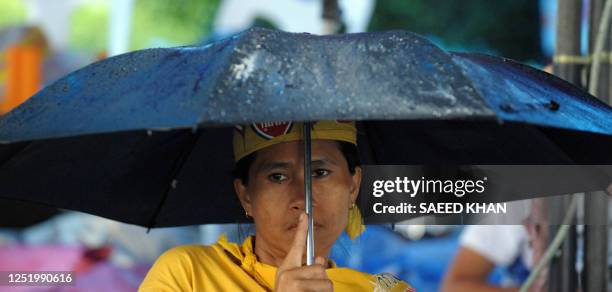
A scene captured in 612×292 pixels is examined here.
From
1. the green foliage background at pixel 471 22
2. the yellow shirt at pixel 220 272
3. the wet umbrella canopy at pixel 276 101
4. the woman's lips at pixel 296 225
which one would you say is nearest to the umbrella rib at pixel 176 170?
the wet umbrella canopy at pixel 276 101

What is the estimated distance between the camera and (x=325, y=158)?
273 cm

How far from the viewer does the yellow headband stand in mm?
2666

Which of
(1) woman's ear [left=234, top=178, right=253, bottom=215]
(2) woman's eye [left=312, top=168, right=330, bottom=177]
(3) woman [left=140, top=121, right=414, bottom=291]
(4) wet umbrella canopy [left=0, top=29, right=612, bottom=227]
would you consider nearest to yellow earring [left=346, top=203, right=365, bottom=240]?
(3) woman [left=140, top=121, right=414, bottom=291]

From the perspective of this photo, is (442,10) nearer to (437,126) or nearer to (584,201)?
(584,201)

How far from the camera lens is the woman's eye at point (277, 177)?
8.82 ft

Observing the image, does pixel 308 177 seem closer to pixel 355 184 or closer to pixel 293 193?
pixel 293 193

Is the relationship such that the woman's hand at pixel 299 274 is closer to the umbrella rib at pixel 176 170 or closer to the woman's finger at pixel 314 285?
the woman's finger at pixel 314 285

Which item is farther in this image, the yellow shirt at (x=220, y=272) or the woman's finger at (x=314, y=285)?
the yellow shirt at (x=220, y=272)

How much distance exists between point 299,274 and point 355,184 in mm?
596

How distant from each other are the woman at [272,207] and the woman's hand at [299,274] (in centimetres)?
16

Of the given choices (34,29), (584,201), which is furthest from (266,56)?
(34,29)

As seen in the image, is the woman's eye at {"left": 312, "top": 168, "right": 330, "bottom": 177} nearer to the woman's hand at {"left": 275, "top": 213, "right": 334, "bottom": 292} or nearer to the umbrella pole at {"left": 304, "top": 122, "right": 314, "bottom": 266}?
the umbrella pole at {"left": 304, "top": 122, "right": 314, "bottom": 266}

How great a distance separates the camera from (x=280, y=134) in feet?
8.77

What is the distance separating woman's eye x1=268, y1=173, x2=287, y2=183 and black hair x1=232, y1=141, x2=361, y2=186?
0.34 ft
